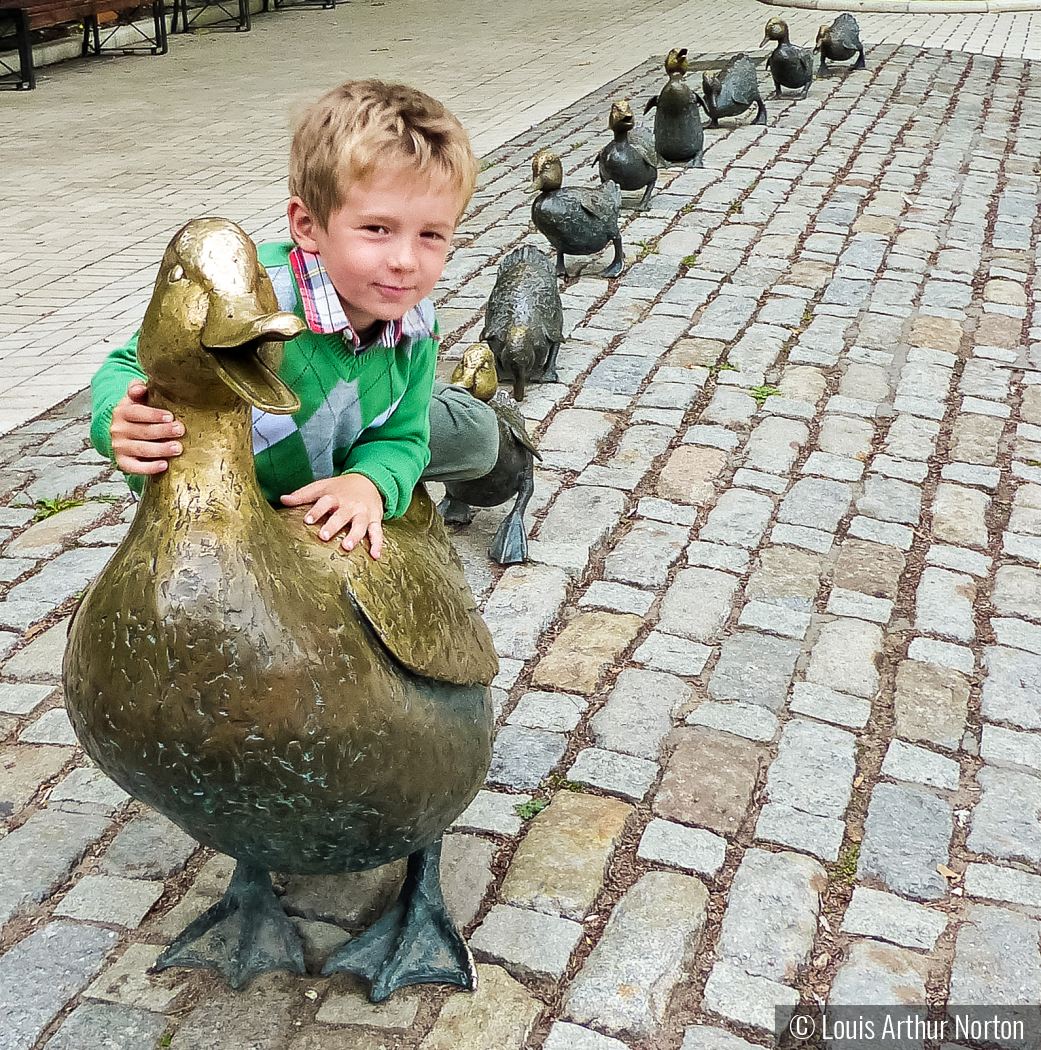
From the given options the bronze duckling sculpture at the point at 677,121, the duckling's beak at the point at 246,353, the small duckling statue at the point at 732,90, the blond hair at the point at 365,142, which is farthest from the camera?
the small duckling statue at the point at 732,90

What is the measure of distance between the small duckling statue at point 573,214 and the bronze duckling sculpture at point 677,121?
2.18 m

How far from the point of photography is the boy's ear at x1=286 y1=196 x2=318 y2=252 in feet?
7.17

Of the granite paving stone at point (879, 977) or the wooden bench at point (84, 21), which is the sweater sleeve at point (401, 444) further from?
the wooden bench at point (84, 21)

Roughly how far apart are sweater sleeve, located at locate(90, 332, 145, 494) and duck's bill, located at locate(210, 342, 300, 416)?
16.4 inches

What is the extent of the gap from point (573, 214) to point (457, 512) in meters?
2.57

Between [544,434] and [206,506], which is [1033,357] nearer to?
[544,434]

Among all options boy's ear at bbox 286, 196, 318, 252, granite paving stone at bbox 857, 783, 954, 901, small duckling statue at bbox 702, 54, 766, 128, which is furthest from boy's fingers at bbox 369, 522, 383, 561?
small duckling statue at bbox 702, 54, 766, 128

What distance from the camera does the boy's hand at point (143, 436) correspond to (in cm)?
185

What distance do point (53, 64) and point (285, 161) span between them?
5.74 meters

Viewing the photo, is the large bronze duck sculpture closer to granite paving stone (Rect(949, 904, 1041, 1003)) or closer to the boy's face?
the boy's face

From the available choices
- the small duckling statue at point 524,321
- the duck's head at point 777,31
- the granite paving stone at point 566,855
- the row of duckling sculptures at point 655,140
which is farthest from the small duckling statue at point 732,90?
the granite paving stone at point 566,855

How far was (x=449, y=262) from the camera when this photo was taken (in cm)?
702

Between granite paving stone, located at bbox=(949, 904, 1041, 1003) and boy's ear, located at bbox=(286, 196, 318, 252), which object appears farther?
Result: granite paving stone, located at bbox=(949, 904, 1041, 1003)

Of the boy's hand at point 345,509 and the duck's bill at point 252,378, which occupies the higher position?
the duck's bill at point 252,378
